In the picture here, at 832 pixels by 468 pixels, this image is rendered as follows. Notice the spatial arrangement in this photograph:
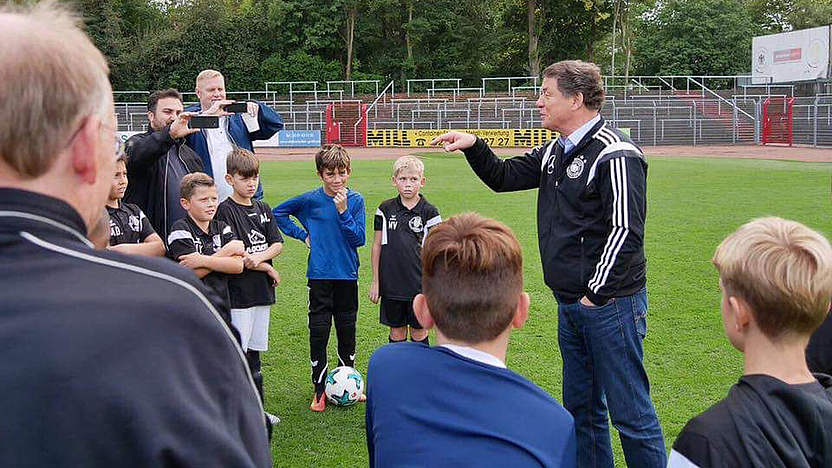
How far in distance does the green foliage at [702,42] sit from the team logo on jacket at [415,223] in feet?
227

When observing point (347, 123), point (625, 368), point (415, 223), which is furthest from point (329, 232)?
point (347, 123)

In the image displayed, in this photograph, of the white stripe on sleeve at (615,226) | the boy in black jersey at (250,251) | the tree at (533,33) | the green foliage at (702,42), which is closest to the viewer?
the white stripe on sleeve at (615,226)

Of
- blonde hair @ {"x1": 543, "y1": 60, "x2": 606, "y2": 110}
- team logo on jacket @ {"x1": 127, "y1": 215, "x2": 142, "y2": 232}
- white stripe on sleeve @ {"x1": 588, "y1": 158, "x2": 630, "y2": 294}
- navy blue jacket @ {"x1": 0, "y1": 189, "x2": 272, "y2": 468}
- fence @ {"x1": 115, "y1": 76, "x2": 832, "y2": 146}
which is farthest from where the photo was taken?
fence @ {"x1": 115, "y1": 76, "x2": 832, "y2": 146}

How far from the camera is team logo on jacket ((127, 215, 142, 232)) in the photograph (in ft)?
17.1

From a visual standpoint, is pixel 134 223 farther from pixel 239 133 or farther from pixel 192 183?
pixel 239 133

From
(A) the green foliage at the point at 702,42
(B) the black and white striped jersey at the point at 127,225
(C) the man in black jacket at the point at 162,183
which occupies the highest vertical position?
(A) the green foliage at the point at 702,42

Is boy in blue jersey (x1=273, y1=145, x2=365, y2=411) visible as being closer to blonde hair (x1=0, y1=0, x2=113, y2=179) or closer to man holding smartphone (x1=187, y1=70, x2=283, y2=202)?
man holding smartphone (x1=187, y1=70, x2=283, y2=202)

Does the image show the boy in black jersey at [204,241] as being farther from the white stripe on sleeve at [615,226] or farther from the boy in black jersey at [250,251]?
the white stripe on sleeve at [615,226]

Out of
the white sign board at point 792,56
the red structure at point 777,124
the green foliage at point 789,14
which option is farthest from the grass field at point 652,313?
the green foliage at point 789,14

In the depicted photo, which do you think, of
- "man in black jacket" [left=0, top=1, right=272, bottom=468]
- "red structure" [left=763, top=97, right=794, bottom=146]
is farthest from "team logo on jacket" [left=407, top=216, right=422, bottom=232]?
"red structure" [left=763, top=97, right=794, bottom=146]

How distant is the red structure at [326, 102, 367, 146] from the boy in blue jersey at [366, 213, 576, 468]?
45.8 metres

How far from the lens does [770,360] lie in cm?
244

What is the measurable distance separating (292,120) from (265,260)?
4883 cm

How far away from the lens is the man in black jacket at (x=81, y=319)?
1.39m
